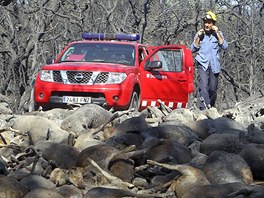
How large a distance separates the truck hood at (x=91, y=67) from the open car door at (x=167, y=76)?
1.81ft

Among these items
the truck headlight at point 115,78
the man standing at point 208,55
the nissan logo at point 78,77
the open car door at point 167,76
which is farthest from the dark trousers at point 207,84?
the nissan logo at point 78,77

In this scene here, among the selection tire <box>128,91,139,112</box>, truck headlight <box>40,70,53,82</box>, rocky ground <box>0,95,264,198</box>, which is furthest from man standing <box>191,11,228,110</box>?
rocky ground <box>0,95,264,198</box>

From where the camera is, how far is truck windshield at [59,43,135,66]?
13555mm

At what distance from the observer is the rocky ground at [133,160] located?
4.34 m

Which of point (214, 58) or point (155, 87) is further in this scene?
point (155, 87)

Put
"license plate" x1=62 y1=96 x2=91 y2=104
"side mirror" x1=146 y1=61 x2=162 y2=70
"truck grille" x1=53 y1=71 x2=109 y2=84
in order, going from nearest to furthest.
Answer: "license plate" x1=62 y1=96 x2=91 y2=104
"truck grille" x1=53 y1=71 x2=109 y2=84
"side mirror" x1=146 y1=61 x2=162 y2=70

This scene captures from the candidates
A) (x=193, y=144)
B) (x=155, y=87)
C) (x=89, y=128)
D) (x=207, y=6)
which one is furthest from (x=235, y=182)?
(x=207, y=6)

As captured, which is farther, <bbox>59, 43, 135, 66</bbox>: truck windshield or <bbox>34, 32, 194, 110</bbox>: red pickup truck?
<bbox>59, 43, 135, 66</bbox>: truck windshield

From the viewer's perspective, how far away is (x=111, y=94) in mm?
12500

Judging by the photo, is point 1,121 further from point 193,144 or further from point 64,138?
point 193,144

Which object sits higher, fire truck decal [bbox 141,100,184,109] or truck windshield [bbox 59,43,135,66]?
truck windshield [bbox 59,43,135,66]

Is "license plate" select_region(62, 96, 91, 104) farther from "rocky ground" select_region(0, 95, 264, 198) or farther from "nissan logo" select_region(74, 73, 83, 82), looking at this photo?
"rocky ground" select_region(0, 95, 264, 198)

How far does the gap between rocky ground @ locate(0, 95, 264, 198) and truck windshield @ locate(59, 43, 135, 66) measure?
7047 mm

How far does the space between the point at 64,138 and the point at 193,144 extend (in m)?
1.13
